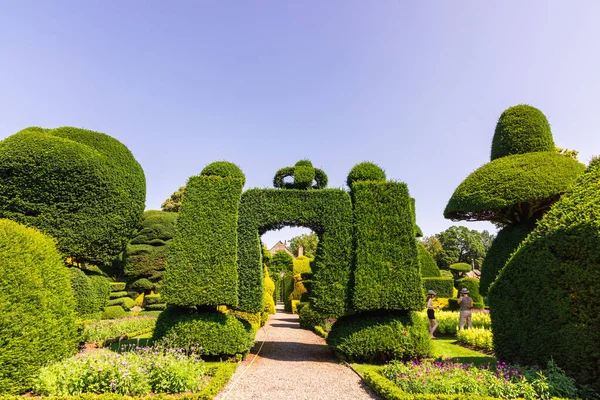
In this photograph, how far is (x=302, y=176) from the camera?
912 centimetres

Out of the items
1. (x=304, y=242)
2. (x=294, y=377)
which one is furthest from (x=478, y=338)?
(x=304, y=242)

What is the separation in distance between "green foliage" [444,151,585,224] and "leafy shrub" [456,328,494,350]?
4670mm

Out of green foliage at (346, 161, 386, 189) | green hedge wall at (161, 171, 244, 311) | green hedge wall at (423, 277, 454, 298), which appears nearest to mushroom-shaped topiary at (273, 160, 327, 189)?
green foliage at (346, 161, 386, 189)

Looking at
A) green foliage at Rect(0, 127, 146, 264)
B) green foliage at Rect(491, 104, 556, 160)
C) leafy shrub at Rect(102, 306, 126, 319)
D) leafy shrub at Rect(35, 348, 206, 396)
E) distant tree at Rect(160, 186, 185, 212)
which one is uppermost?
distant tree at Rect(160, 186, 185, 212)

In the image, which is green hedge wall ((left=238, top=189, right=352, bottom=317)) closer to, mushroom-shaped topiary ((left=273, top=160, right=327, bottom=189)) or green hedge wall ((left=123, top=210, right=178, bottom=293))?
mushroom-shaped topiary ((left=273, top=160, right=327, bottom=189))

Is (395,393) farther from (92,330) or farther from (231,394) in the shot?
(92,330)

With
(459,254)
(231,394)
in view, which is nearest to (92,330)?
(231,394)

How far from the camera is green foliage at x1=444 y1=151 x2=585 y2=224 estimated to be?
39.2ft

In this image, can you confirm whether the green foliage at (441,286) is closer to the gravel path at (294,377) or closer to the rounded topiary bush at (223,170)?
the gravel path at (294,377)

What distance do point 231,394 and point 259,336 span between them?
734 centimetres

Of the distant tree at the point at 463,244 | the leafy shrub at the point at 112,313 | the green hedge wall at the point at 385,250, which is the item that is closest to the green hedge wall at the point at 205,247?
the green hedge wall at the point at 385,250

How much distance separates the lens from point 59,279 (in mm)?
6801

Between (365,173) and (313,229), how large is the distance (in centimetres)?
212

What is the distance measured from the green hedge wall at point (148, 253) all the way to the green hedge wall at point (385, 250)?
16.0 meters
